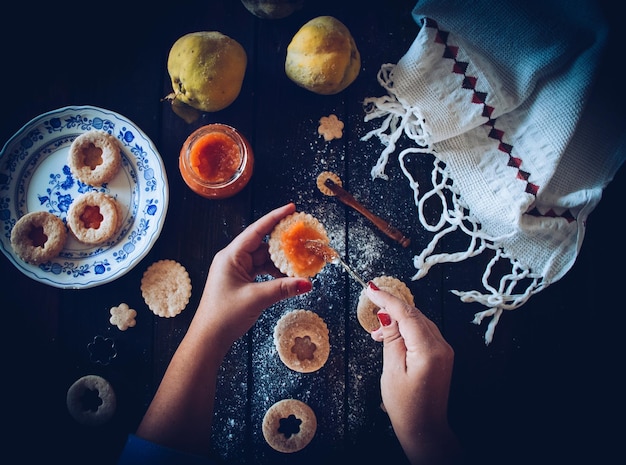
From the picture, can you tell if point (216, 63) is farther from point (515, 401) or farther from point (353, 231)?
point (515, 401)

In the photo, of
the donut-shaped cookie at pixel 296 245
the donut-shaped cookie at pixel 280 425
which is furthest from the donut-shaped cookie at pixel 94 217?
the donut-shaped cookie at pixel 280 425

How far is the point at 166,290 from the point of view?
4.94 feet

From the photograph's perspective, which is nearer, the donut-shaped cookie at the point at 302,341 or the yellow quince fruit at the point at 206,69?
the yellow quince fruit at the point at 206,69

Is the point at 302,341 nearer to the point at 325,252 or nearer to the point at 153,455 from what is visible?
the point at 325,252

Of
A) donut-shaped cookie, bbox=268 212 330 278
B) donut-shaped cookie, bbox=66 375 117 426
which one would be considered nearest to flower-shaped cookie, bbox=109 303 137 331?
donut-shaped cookie, bbox=66 375 117 426

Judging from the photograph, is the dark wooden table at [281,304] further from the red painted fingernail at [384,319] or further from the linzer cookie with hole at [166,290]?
the red painted fingernail at [384,319]

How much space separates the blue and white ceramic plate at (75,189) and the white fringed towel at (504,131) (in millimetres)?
742

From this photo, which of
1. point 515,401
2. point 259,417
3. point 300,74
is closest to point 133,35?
point 300,74

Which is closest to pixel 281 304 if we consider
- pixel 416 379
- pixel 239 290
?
pixel 239 290

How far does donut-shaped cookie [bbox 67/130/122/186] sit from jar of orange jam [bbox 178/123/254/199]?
22 cm

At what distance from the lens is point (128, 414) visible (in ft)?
4.93

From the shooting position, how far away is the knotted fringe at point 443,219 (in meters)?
1.52

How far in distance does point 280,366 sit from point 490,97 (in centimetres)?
106

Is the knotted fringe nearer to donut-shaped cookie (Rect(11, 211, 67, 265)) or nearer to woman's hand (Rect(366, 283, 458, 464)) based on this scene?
woman's hand (Rect(366, 283, 458, 464))
